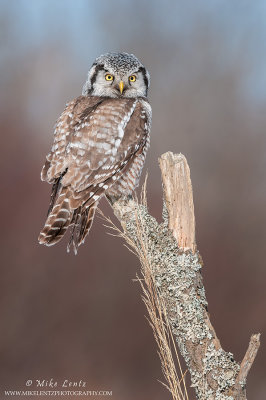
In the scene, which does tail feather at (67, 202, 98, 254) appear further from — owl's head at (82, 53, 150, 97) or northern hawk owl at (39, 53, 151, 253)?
owl's head at (82, 53, 150, 97)

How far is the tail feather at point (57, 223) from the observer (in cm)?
257

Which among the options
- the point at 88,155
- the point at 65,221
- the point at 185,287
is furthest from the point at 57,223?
the point at 185,287

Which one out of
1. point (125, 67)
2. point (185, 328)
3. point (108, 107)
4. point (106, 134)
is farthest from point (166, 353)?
point (125, 67)

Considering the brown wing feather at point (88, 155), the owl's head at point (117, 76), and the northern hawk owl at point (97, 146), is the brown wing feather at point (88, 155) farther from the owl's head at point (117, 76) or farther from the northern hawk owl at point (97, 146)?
the owl's head at point (117, 76)

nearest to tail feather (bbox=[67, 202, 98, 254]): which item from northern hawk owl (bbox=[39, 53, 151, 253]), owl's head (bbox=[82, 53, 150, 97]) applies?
northern hawk owl (bbox=[39, 53, 151, 253])

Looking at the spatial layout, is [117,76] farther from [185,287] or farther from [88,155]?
[185,287]

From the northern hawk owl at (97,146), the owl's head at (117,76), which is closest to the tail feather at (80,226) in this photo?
the northern hawk owl at (97,146)

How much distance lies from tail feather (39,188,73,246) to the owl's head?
3.19ft

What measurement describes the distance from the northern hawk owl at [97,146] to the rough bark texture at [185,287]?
0.29m

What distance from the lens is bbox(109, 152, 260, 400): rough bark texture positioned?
7.87 feet

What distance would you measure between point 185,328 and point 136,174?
1.03 metres

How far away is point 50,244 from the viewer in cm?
256

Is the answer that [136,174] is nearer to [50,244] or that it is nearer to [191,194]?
[191,194]

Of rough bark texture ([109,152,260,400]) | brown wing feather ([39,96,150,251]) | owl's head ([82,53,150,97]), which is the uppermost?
owl's head ([82,53,150,97])
